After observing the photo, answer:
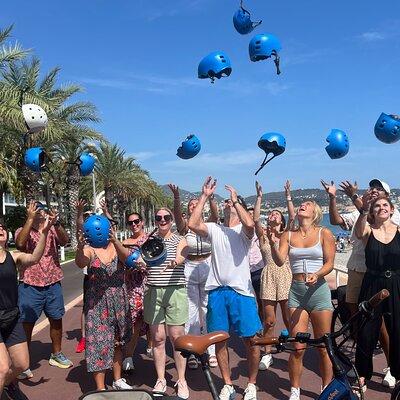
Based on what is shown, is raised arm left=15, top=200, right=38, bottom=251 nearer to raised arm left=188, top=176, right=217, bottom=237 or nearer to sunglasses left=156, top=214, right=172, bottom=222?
sunglasses left=156, top=214, right=172, bottom=222

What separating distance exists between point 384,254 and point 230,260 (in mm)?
1481

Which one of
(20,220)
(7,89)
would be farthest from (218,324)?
(20,220)

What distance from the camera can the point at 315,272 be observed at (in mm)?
4742

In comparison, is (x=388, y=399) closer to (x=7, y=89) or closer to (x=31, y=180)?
(x=7, y=89)

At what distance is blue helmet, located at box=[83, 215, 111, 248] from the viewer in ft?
15.6

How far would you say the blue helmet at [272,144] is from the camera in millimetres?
6234

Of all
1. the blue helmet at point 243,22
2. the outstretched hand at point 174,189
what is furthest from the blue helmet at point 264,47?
the outstretched hand at point 174,189

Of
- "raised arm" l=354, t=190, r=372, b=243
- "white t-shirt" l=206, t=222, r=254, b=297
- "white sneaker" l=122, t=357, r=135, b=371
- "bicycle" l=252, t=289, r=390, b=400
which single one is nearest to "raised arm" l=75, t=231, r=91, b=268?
"white t-shirt" l=206, t=222, r=254, b=297

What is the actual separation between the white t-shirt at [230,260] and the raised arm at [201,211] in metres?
0.13

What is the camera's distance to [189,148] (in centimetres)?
652

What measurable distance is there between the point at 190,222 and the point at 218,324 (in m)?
1.03

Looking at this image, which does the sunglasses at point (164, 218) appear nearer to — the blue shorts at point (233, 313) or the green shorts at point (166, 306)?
the green shorts at point (166, 306)

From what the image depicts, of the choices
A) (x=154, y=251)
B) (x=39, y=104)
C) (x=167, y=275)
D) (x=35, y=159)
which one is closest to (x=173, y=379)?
(x=167, y=275)

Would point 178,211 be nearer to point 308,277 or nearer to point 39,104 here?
point 308,277
